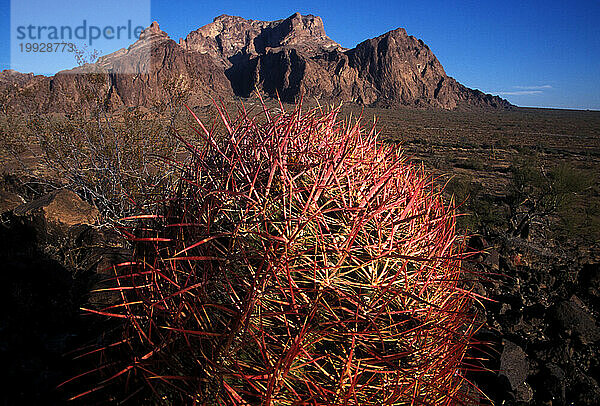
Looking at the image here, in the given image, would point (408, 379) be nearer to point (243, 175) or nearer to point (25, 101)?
point (243, 175)

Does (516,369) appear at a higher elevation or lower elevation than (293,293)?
lower

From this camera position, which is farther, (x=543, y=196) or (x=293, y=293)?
(x=543, y=196)

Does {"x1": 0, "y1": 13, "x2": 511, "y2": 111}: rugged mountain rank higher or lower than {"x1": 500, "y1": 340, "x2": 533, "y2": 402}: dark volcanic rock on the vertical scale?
higher

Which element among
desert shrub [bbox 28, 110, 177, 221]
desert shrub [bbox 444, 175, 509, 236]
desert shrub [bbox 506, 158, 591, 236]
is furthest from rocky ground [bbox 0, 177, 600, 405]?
desert shrub [bbox 506, 158, 591, 236]

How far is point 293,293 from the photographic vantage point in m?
1.38

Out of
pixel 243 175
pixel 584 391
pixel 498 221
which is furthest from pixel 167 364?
pixel 498 221

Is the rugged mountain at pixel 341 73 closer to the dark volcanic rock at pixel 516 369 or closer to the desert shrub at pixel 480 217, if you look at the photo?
the desert shrub at pixel 480 217

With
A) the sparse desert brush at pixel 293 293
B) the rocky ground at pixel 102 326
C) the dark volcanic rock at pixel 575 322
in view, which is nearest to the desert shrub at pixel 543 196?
the rocky ground at pixel 102 326

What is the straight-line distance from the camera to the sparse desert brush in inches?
54.9

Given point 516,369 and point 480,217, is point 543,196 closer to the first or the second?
point 480,217

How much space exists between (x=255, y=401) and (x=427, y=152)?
80.4 feet

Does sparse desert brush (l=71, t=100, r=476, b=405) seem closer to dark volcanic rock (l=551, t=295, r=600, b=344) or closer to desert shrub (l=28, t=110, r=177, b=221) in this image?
dark volcanic rock (l=551, t=295, r=600, b=344)

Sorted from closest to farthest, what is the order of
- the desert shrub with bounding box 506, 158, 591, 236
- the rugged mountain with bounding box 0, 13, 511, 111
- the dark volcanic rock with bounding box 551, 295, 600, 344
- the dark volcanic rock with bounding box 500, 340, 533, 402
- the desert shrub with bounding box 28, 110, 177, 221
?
the dark volcanic rock with bounding box 500, 340, 533, 402
the dark volcanic rock with bounding box 551, 295, 600, 344
the desert shrub with bounding box 28, 110, 177, 221
the desert shrub with bounding box 506, 158, 591, 236
the rugged mountain with bounding box 0, 13, 511, 111

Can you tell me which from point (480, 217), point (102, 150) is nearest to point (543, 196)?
point (480, 217)
